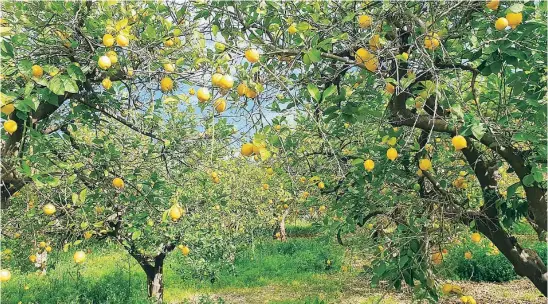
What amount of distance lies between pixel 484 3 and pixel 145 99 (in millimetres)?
2280

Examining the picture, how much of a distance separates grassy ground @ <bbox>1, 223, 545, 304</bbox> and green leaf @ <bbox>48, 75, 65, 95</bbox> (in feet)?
13.6

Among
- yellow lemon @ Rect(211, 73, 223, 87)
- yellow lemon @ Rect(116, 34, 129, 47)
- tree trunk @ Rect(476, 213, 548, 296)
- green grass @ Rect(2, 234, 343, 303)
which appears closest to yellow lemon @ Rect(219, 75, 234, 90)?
yellow lemon @ Rect(211, 73, 223, 87)

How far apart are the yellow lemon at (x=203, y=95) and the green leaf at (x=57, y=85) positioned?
75 cm

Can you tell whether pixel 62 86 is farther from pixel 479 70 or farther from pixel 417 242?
pixel 417 242

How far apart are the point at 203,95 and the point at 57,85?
2.73 feet

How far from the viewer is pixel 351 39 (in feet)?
7.51

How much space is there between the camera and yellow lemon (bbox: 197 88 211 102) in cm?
167

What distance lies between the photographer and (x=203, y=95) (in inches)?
66.2

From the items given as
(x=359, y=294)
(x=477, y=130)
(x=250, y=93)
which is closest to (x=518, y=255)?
(x=477, y=130)

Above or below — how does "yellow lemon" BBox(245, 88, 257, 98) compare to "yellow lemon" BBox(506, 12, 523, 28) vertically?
below

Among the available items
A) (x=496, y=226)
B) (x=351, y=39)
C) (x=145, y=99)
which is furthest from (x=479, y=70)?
(x=145, y=99)

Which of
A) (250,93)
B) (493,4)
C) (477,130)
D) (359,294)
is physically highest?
(493,4)

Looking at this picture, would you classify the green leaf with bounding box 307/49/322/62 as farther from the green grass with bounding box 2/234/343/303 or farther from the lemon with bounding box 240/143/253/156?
the green grass with bounding box 2/234/343/303

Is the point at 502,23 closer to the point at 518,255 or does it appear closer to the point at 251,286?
the point at 518,255
